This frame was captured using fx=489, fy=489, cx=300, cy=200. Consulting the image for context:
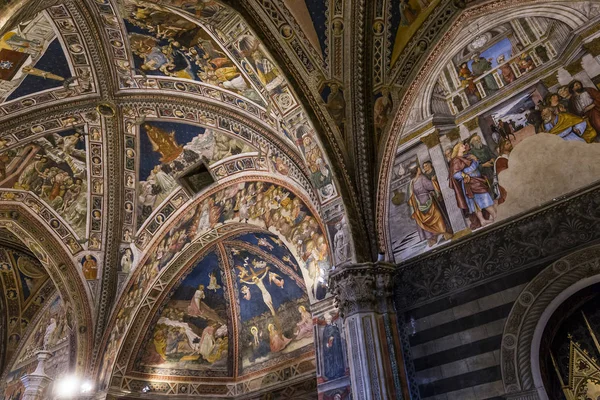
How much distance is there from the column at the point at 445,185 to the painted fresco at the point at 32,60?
7129 mm

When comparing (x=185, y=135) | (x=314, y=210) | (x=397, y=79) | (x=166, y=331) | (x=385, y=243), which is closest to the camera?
(x=385, y=243)

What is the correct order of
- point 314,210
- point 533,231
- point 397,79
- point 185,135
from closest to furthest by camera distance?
point 533,231, point 397,79, point 314,210, point 185,135

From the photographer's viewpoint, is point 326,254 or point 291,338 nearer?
point 326,254

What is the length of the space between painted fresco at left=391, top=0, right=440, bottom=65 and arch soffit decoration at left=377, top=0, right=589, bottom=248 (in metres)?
0.16

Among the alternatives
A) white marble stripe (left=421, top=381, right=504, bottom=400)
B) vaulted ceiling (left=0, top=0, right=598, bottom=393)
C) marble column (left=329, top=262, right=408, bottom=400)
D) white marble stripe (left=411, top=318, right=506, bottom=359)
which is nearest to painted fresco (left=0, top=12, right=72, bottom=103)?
vaulted ceiling (left=0, top=0, right=598, bottom=393)

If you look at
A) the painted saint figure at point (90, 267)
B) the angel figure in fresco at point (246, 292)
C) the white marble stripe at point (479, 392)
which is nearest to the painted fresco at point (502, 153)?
the white marble stripe at point (479, 392)

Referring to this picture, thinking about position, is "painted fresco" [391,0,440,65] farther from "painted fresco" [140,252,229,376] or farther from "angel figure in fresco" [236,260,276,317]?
"painted fresco" [140,252,229,376]

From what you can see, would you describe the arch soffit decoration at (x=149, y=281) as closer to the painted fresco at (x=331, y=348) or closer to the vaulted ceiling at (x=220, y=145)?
the vaulted ceiling at (x=220, y=145)

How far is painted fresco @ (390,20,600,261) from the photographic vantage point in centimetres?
631

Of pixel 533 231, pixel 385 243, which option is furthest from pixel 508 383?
pixel 385 243

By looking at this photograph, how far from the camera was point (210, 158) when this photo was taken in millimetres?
11297

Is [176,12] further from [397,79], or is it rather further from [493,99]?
[493,99]

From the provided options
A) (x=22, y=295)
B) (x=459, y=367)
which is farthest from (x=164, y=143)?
(x=22, y=295)

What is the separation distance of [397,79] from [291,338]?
21.8 ft
